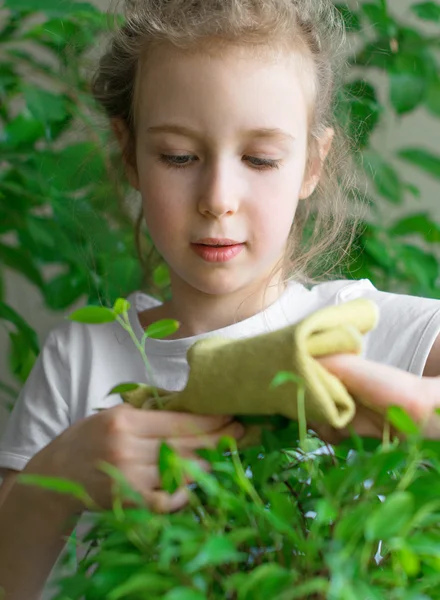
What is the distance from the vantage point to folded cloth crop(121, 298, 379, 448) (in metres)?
0.44

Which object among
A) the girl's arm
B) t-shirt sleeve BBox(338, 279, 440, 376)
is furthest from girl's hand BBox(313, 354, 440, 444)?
t-shirt sleeve BBox(338, 279, 440, 376)

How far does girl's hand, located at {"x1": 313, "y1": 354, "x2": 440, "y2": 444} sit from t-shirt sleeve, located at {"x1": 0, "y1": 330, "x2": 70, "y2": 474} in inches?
19.5

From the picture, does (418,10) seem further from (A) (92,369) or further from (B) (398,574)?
(B) (398,574)

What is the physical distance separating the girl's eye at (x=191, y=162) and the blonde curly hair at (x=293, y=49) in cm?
10

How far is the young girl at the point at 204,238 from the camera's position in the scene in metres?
0.57

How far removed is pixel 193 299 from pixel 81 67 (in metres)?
0.54

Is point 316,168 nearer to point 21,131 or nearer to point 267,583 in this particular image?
point 21,131

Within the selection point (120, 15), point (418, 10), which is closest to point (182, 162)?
point (120, 15)

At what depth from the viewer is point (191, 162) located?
30.9 inches

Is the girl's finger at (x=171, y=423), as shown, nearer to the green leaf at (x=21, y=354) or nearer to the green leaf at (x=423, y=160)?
the green leaf at (x=21, y=354)

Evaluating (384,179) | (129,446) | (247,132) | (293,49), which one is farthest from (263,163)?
(384,179)

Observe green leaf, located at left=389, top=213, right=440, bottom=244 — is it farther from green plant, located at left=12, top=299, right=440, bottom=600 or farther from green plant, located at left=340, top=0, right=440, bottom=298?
green plant, located at left=12, top=299, right=440, bottom=600

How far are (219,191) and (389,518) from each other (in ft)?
1.58

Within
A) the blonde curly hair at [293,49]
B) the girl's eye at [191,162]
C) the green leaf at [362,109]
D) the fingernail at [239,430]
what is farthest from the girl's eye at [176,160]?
the green leaf at [362,109]
